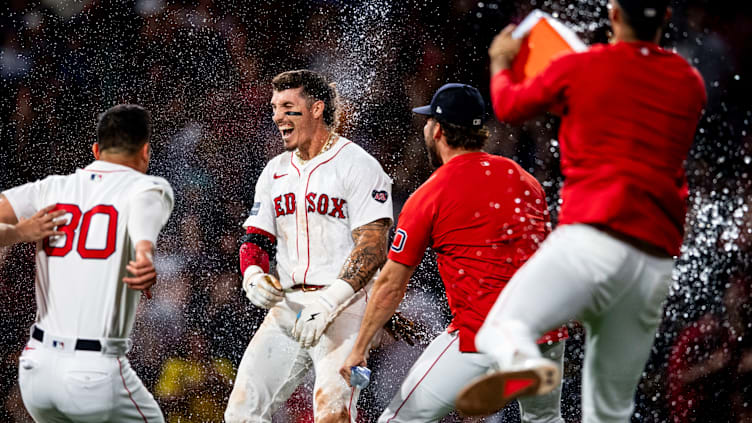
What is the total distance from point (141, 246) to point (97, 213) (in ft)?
0.86

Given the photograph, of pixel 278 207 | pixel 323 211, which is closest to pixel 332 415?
pixel 323 211

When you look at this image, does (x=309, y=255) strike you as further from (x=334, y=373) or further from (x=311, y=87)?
(x=311, y=87)

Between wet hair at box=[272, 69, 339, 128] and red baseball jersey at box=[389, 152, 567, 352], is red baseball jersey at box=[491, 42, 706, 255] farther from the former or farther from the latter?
wet hair at box=[272, 69, 339, 128]

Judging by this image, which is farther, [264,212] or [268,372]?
[264,212]

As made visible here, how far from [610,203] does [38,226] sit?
6.89 ft

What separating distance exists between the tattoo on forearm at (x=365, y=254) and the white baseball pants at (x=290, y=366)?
0.18 metres

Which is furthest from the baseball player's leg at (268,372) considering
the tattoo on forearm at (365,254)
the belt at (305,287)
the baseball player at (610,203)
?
the baseball player at (610,203)

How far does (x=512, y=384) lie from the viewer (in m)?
2.13

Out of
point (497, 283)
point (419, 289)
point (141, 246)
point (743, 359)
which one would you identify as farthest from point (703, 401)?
point (141, 246)

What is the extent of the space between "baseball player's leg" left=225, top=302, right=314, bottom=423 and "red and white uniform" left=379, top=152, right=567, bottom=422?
74 centimetres

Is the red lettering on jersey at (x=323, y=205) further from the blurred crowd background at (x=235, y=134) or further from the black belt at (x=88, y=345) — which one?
the blurred crowd background at (x=235, y=134)

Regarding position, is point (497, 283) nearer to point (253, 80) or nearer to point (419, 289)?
point (419, 289)

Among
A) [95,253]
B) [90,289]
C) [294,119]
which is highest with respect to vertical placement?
[294,119]

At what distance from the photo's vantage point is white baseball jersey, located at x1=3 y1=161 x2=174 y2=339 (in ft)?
9.17
